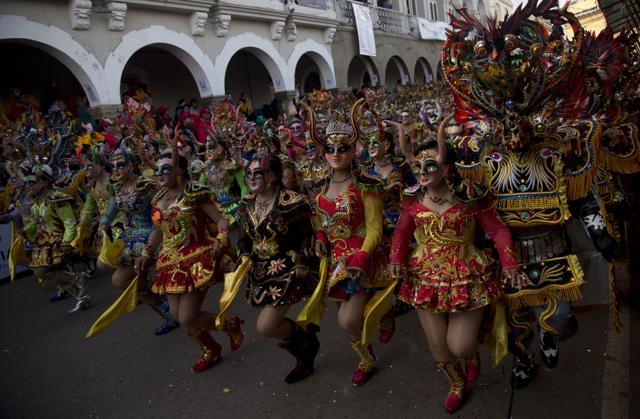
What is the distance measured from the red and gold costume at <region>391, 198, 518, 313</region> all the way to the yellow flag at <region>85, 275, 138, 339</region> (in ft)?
8.86

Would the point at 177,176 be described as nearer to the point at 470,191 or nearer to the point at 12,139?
the point at 470,191

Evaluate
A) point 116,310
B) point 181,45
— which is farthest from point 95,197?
point 181,45

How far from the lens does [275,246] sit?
3645mm

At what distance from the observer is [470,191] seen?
2828 mm

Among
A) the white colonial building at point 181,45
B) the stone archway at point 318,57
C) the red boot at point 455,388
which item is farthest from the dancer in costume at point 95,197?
the stone archway at point 318,57

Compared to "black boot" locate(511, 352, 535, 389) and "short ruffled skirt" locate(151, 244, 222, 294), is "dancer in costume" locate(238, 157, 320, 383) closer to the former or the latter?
"short ruffled skirt" locate(151, 244, 222, 294)

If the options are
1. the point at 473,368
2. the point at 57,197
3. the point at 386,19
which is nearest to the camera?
the point at 473,368

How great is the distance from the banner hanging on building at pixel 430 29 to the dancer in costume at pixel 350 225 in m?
22.9

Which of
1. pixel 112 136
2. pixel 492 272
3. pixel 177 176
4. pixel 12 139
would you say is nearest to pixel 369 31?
pixel 112 136

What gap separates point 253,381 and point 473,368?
6.06 feet

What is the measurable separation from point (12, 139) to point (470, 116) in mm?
7668

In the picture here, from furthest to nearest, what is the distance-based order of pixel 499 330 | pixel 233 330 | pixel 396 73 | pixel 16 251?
pixel 396 73 < pixel 16 251 < pixel 233 330 < pixel 499 330

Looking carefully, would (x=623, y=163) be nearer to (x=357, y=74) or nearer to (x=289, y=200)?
(x=289, y=200)

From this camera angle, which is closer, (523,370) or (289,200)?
(523,370)
